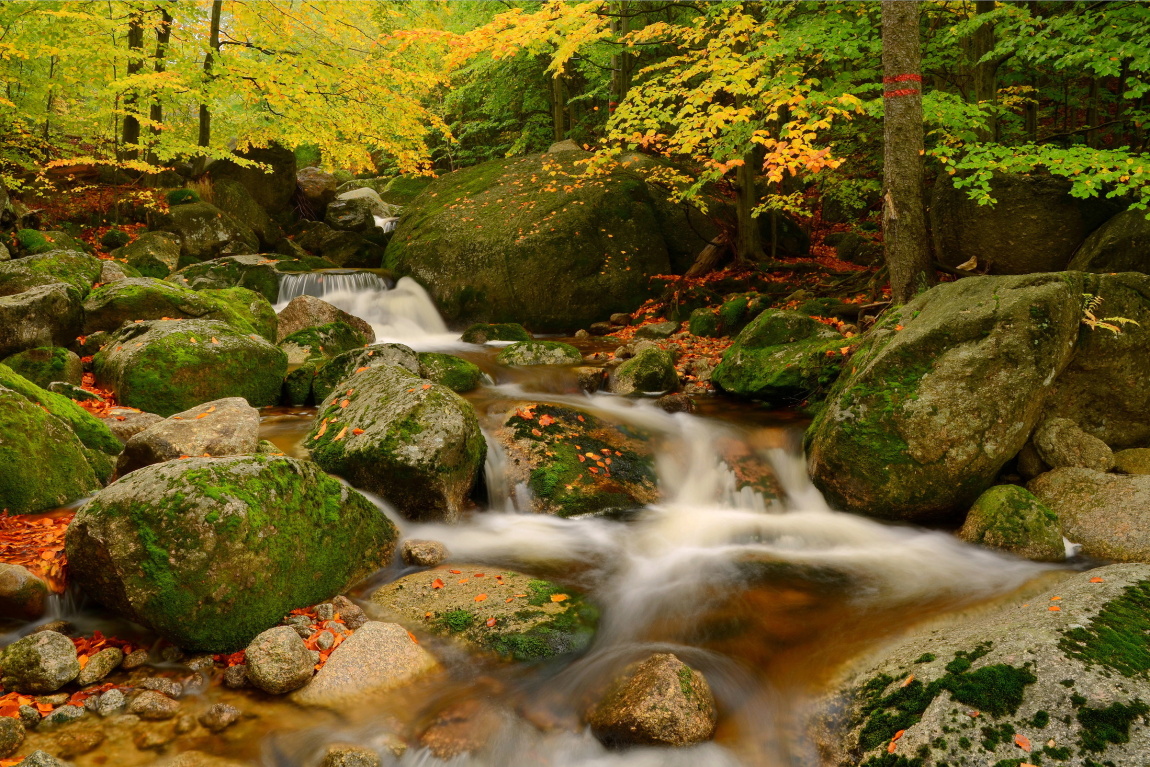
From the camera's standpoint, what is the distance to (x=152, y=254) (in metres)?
12.6

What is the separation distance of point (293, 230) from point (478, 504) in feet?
47.5

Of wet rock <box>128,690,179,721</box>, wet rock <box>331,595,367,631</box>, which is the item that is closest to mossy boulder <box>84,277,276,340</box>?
wet rock <box>331,595,367,631</box>

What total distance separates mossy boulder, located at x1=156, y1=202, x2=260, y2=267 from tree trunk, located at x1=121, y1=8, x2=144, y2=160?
1573mm

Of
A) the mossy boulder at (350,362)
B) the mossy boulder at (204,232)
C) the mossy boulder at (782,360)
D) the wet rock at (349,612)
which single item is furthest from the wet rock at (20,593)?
the mossy boulder at (204,232)

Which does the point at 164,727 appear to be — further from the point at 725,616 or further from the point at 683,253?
the point at 683,253

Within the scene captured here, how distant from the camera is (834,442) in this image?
5.73 m

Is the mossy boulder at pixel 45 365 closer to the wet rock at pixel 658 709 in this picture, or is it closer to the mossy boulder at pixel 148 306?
the mossy boulder at pixel 148 306

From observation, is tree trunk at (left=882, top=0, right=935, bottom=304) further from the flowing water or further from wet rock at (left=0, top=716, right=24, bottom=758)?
wet rock at (left=0, top=716, right=24, bottom=758)

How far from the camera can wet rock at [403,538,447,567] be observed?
4.93 m

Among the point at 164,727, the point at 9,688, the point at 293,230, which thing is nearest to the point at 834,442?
the point at 164,727

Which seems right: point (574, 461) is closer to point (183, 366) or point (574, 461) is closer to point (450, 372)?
point (450, 372)

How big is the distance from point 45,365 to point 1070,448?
1022cm

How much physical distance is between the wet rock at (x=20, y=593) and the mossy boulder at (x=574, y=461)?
12.0ft

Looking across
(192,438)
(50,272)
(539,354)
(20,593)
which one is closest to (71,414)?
(192,438)
